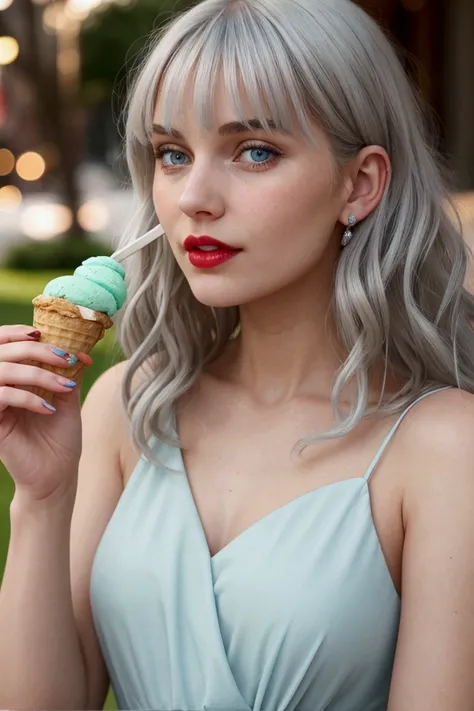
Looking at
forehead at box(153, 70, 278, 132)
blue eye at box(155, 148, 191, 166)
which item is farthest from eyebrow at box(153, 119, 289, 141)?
blue eye at box(155, 148, 191, 166)

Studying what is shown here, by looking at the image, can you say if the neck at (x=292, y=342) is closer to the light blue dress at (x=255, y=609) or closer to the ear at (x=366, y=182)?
the ear at (x=366, y=182)

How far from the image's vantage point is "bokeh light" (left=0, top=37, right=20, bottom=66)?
Result: 17.8m

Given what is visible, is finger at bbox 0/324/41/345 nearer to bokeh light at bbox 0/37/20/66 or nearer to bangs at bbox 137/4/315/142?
bangs at bbox 137/4/315/142

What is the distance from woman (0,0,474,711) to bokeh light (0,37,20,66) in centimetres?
1606

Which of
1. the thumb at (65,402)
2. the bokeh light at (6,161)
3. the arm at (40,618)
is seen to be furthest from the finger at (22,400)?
the bokeh light at (6,161)

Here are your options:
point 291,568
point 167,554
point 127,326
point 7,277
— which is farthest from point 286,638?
point 7,277

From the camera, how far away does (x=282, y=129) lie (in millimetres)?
2322

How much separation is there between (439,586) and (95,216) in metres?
23.9

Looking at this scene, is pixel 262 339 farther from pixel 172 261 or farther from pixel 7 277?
pixel 7 277

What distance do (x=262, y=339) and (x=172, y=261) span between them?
0.31 metres

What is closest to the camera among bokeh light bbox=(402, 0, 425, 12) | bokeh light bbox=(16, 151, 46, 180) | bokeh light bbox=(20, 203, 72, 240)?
bokeh light bbox=(402, 0, 425, 12)

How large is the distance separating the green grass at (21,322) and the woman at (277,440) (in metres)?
0.58

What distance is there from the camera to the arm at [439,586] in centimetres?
221

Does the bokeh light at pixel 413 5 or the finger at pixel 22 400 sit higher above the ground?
the bokeh light at pixel 413 5
